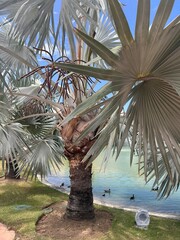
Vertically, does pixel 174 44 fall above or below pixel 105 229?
above

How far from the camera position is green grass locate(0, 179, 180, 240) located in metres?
5.36

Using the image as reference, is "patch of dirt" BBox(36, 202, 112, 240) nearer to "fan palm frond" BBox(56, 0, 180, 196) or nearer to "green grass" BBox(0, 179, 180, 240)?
"green grass" BBox(0, 179, 180, 240)

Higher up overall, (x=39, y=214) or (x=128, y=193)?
(x=128, y=193)

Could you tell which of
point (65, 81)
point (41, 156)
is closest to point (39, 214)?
point (41, 156)

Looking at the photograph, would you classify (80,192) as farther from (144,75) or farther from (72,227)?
(144,75)

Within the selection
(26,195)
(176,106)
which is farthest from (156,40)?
(26,195)

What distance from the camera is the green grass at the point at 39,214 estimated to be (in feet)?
17.6

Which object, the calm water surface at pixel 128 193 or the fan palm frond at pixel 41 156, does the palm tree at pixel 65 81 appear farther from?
the calm water surface at pixel 128 193

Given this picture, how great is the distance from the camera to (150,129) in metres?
2.25

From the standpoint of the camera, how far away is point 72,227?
218 inches

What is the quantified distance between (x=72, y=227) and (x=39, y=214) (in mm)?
1193

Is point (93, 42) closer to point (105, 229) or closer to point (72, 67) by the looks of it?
point (72, 67)

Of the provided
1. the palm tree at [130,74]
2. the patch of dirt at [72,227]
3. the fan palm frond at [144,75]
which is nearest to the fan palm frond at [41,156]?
the patch of dirt at [72,227]

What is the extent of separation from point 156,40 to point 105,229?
4.63m
